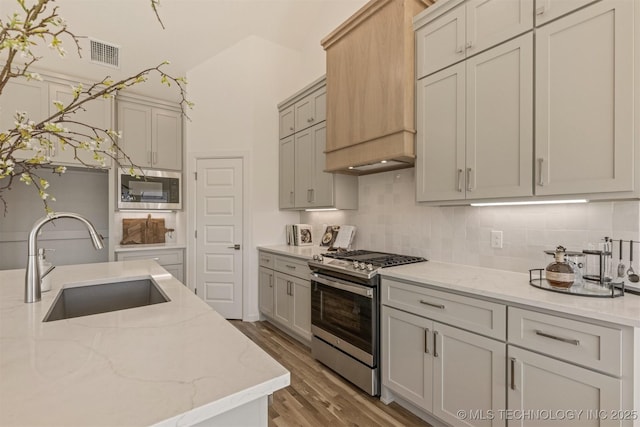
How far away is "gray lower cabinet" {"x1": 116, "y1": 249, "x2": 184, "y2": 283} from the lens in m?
3.65

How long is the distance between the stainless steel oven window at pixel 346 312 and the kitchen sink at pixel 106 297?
1303mm

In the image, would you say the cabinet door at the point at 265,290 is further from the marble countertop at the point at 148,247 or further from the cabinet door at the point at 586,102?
the cabinet door at the point at 586,102

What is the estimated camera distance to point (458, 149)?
2027 mm

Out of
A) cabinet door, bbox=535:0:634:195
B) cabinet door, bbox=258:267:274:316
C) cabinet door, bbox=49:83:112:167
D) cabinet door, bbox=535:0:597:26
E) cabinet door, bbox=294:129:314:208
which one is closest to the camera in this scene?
cabinet door, bbox=535:0:634:195

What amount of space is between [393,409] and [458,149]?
183 cm

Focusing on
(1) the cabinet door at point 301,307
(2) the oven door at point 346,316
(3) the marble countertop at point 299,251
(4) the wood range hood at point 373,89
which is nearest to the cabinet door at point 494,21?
(4) the wood range hood at point 373,89

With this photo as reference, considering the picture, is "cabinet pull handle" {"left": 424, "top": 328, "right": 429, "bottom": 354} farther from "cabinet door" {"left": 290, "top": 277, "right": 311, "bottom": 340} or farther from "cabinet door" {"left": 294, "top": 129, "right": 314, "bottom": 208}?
"cabinet door" {"left": 294, "top": 129, "right": 314, "bottom": 208}

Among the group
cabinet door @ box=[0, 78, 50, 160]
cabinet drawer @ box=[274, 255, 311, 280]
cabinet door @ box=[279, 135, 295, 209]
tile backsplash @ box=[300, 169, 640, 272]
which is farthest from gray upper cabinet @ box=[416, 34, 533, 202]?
cabinet door @ box=[0, 78, 50, 160]

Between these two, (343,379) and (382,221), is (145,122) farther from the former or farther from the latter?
(343,379)

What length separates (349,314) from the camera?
238 cm

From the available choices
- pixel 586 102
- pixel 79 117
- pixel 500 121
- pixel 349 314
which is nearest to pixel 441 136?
pixel 500 121

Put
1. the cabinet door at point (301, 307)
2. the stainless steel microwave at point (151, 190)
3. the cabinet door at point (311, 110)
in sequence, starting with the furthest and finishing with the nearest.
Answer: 1. the stainless steel microwave at point (151, 190)
2. the cabinet door at point (311, 110)
3. the cabinet door at point (301, 307)

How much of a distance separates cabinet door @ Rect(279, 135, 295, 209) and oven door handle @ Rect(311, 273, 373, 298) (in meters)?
1.30

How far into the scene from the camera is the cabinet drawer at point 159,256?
11.9 ft
